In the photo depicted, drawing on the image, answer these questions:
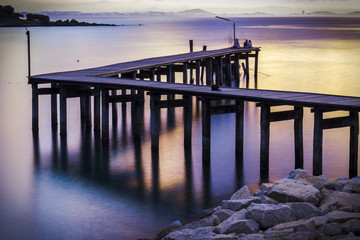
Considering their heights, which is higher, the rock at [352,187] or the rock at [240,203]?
the rock at [352,187]

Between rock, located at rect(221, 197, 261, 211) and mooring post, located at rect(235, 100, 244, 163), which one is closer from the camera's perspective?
rock, located at rect(221, 197, 261, 211)

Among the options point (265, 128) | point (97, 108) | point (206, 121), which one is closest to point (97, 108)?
point (97, 108)

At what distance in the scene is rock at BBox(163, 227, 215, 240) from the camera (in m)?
8.41

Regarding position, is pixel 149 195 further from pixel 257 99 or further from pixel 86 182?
pixel 257 99

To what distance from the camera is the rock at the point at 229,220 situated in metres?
8.39

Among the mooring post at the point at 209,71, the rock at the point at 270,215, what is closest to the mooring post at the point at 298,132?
the rock at the point at 270,215

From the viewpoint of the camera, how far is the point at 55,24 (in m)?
172

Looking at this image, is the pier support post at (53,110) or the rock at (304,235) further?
the pier support post at (53,110)

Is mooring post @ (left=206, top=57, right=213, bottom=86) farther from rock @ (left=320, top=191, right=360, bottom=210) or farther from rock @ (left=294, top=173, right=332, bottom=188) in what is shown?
rock @ (left=320, top=191, right=360, bottom=210)

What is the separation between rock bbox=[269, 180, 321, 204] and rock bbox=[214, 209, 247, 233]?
0.67 metres

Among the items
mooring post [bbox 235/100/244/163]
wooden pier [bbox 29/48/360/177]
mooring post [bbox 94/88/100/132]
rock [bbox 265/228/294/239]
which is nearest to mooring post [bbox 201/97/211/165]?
wooden pier [bbox 29/48/360/177]

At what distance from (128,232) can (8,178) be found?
5.03m

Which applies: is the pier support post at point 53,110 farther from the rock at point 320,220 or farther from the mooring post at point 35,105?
the rock at point 320,220

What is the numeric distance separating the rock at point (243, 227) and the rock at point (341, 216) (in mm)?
909
